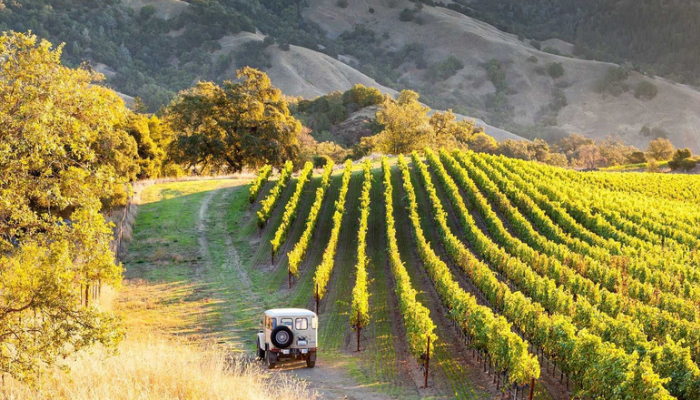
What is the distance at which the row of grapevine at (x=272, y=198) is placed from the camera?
4347 cm

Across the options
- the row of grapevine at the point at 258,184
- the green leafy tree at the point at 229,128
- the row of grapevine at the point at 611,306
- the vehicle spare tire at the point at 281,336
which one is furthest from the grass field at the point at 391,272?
the green leafy tree at the point at 229,128

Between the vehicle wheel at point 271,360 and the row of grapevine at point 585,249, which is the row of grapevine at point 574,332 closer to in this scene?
the row of grapevine at point 585,249

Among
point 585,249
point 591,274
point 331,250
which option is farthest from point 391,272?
point 585,249

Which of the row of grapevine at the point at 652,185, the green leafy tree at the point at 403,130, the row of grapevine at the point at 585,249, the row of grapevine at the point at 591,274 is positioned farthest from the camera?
the green leafy tree at the point at 403,130

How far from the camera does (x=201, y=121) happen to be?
2457 inches

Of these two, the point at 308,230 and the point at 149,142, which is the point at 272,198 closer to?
the point at 308,230

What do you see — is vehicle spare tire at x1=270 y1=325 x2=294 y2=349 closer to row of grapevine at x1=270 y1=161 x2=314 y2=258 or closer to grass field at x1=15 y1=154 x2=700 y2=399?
grass field at x1=15 y1=154 x2=700 y2=399

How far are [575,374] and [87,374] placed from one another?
14.4 metres

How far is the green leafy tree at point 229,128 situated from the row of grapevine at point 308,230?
7823 millimetres

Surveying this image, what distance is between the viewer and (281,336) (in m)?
22.5

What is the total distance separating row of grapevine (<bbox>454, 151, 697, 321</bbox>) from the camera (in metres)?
26.9

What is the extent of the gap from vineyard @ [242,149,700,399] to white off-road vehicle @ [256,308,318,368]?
2.80 m

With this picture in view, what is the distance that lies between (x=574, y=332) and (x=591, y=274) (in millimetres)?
11541

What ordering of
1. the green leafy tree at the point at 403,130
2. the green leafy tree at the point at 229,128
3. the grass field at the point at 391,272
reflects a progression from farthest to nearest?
the green leafy tree at the point at 403,130 < the green leafy tree at the point at 229,128 < the grass field at the point at 391,272
